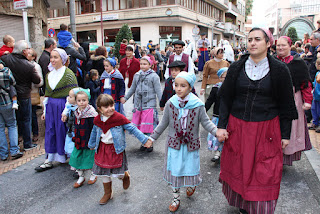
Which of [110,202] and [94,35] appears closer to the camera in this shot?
[110,202]

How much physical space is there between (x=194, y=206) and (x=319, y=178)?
2.19 metres

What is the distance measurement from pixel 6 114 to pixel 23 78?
2.72ft

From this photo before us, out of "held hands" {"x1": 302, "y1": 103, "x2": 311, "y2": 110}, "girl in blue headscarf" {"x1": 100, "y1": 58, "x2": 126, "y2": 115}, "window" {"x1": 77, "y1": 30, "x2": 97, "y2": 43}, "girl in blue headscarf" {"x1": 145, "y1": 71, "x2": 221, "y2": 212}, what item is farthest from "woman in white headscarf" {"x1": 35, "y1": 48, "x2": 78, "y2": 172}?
"window" {"x1": 77, "y1": 30, "x2": 97, "y2": 43}

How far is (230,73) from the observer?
3049mm

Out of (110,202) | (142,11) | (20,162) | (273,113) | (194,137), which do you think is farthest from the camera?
(142,11)

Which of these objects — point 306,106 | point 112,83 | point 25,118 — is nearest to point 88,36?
point 112,83

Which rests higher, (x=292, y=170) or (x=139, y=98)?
(x=139, y=98)

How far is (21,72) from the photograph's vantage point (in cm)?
557

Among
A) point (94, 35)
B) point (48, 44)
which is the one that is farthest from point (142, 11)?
point (48, 44)

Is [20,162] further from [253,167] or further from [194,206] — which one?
[253,167]

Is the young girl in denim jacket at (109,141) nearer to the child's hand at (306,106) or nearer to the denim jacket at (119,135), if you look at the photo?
the denim jacket at (119,135)

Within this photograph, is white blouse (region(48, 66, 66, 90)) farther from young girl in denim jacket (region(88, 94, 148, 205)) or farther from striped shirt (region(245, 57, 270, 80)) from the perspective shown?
striped shirt (region(245, 57, 270, 80))

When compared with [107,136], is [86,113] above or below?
above

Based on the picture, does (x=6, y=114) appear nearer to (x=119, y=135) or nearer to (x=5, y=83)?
(x=5, y=83)
